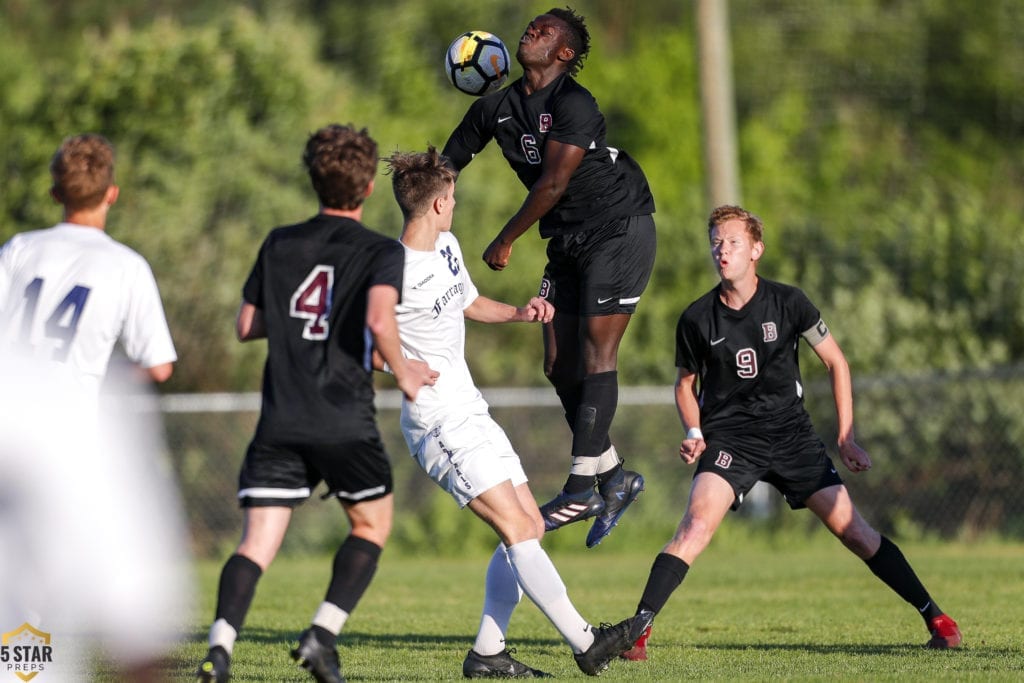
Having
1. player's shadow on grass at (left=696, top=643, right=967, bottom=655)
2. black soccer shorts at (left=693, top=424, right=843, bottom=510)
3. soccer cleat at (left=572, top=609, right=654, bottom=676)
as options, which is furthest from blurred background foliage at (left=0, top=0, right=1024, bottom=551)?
soccer cleat at (left=572, top=609, right=654, bottom=676)

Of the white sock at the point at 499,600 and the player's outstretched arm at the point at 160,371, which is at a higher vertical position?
the player's outstretched arm at the point at 160,371

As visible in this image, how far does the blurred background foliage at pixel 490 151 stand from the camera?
1834 centimetres

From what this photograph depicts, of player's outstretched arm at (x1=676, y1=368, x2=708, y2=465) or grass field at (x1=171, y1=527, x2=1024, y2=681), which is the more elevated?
player's outstretched arm at (x1=676, y1=368, x2=708, y2=465)

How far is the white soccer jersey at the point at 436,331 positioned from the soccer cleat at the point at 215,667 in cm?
155

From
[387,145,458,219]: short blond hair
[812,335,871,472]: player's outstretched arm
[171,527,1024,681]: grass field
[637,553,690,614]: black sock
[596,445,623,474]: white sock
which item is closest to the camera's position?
[387,145,458,219]: short blond hair

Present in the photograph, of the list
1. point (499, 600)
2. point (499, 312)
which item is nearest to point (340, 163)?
point (499, 312)

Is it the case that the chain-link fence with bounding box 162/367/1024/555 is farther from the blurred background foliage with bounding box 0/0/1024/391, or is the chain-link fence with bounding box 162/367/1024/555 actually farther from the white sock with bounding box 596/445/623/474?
the white sock with bounding box 596/445/623/474

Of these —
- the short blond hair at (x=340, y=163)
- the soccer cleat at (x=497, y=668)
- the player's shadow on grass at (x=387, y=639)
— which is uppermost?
the short blond hair at (x=340, y=163)

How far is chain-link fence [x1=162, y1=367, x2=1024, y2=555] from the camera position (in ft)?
53.3

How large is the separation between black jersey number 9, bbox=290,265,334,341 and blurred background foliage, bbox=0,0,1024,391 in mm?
13089

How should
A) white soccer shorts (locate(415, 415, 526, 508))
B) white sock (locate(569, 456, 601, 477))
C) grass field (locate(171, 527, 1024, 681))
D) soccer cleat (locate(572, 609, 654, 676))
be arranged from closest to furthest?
white soccer shorts (locate(415, 415, 526, 508)) → soccer cleat (locate(572, 609, 654, 676)) → grass field (locate(171, 527, 1024, 681)) → white sock (locate(569, 456, 601, 477))

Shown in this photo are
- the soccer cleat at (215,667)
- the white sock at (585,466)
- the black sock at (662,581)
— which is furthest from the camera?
the white sock at (585,466)

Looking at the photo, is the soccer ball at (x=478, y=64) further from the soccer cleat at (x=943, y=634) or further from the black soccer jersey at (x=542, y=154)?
the soccer cleat at (x=943, y=634)

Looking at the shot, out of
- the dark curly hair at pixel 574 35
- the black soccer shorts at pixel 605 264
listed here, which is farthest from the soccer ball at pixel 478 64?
the black soccer shorts at pixel 605 264
